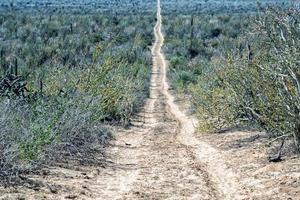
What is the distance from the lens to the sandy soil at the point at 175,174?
8.77 meters

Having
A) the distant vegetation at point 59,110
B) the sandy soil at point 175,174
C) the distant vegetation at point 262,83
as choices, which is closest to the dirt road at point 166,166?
the sandy soil at point 175,174

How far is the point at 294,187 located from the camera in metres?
8.79

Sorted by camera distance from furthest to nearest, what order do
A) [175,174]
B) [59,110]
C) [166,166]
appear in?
Answer: [59,110]
[166,166]
[175,174]

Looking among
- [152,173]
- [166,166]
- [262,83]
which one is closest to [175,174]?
[152,173]

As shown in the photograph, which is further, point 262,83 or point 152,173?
point 262,83

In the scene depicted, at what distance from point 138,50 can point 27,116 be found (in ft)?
108

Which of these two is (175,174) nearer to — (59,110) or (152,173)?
(152,173)

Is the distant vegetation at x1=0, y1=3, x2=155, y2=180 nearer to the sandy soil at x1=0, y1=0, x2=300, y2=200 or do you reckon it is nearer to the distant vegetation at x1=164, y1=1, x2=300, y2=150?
the sandy soil at x1=0, y1=0, x2=300, y2=200

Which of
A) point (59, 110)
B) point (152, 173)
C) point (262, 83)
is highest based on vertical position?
point (262, 83)

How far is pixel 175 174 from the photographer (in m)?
10.5

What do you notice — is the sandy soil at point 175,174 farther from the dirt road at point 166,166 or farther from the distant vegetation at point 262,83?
the distant vegetation at point 262,83

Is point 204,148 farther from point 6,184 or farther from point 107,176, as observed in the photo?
point 6,184

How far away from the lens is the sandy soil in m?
8.77

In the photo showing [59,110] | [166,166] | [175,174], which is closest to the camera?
[175,174]
